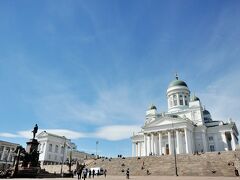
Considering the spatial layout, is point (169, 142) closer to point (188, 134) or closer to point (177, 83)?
point (188, 134)

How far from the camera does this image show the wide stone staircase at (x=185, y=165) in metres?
30.7

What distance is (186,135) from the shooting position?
5325 centimetres

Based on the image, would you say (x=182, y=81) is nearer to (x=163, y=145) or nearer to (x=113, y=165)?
(x=163, y=145)

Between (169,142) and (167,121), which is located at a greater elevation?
(167,121)

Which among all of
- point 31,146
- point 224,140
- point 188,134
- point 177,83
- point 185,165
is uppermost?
point 177,83

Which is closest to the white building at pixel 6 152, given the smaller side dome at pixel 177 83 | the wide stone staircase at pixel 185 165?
the wide stone staircase at pixel 185 165

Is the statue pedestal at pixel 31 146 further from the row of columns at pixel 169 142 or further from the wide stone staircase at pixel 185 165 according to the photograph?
the row of columns at pixel 169 142

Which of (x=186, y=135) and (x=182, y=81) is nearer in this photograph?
(x=186, y=135)

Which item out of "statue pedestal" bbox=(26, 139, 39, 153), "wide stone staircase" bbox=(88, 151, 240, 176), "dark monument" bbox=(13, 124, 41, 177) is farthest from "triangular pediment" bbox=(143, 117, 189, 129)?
"dark monument" bbox=(13, 124, 41, 177)

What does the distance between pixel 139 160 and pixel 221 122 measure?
1146 inches

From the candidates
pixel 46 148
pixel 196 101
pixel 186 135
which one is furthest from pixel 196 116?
pixel 46 148

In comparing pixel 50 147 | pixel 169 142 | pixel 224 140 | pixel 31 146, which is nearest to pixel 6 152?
pixel 50 147

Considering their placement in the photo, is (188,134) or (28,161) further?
(188,134)

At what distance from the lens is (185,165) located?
34.2 meters
